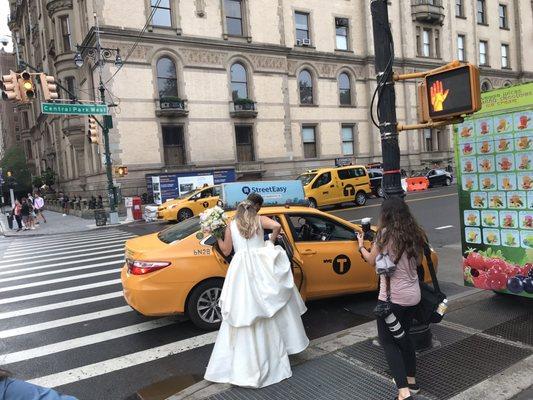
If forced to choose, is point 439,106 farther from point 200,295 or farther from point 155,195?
point 155,195

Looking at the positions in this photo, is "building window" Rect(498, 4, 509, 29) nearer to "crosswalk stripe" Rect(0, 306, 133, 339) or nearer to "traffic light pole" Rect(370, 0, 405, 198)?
"traffic light pole" Rect(370, 0, 405, 198)

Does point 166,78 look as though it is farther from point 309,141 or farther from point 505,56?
point 505,56

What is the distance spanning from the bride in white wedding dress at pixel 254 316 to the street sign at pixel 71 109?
1531 cm

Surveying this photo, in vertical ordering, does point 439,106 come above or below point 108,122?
below

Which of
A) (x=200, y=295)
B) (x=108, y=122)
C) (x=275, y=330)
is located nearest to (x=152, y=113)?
(x=108, y=122)

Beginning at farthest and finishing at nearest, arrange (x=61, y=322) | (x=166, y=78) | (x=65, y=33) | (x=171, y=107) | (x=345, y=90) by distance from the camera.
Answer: (x=345, y=90) → (x=65, y=33) → (x=166, y=78) → (x=171, y=107) → (x=61, y=322)

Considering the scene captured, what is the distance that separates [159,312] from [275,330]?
1.96 m

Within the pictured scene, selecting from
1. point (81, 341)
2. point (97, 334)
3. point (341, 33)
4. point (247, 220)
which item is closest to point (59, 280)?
point (97, 334)

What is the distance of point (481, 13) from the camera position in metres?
44.7

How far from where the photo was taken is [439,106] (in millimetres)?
4336

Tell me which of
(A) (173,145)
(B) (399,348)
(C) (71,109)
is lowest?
(B) (399,348)

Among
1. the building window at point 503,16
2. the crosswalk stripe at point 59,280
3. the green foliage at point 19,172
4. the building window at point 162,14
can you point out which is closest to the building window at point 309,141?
the building window at point 162,14

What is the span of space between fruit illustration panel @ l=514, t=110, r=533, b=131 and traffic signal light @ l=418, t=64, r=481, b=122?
4.49ft

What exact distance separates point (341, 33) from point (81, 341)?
3387 centimetres
